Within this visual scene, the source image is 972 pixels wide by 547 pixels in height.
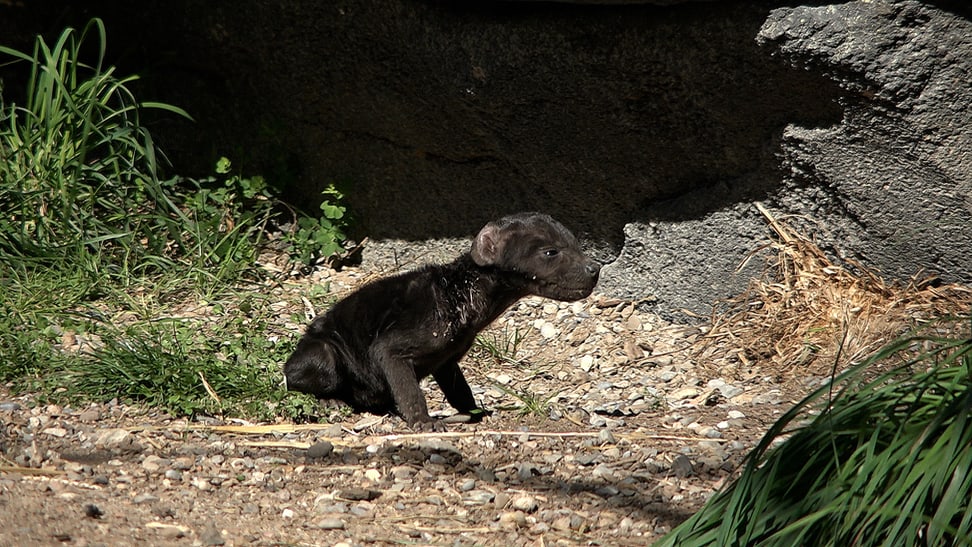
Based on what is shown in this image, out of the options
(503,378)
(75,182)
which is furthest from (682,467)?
(75,182)

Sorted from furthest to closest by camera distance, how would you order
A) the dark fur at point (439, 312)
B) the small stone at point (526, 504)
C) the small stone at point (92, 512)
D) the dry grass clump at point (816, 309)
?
the dry grass clump at point (816, 309), the dark fur at point (439, 312), the small stone at point (526, 504), the small stone at point (92, 512)

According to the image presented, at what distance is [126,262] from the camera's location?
286 inches

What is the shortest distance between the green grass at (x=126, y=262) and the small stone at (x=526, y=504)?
1.71 m

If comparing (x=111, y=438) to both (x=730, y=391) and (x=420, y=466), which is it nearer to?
(x=420, y=466)

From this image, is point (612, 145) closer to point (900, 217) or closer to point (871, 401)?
point (900, 217)

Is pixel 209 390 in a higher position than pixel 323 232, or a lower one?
lower

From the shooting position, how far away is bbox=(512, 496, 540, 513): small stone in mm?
4375

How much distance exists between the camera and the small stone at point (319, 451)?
5043 millimetres

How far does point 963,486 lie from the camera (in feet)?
9.67

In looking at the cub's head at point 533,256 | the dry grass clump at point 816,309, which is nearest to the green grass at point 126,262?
the cub's head at point 533,256

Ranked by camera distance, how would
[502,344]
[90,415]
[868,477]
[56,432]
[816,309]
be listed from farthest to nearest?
1. [502,344]
2. [816,309]
3. [90,415]
4. [56,432]
5. [868,477]

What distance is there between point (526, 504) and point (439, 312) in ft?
5.82

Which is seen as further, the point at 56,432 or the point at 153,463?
the point at 56,432

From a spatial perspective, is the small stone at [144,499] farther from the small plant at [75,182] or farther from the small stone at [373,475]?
the small plant at [75,182]
